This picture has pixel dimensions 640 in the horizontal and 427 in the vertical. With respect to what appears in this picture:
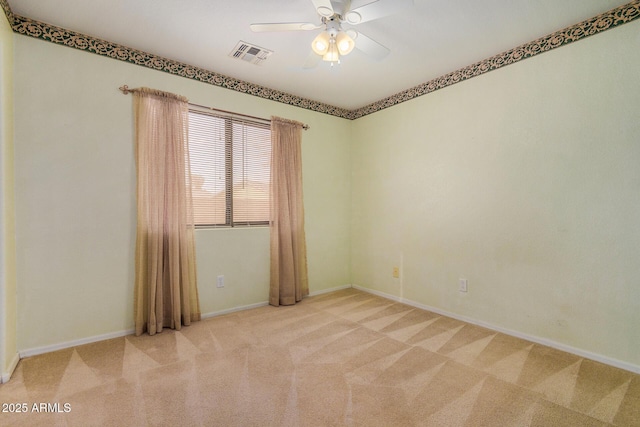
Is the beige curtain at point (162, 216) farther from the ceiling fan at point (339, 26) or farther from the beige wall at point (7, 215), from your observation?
the ceiling fan at point (339, 26)

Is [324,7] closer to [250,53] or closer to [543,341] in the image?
[250,53]

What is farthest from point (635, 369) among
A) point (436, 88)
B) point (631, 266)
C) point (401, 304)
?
point (436, 88)

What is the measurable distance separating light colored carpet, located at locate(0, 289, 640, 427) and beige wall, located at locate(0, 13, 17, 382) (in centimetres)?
23

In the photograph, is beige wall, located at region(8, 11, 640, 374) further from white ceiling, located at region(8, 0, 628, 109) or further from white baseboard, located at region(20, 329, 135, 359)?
white ceiling, located at region(8, 0, 628, 109)

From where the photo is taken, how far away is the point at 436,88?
10.6 feet

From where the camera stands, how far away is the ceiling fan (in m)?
1.77

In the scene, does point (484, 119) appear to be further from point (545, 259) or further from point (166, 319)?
point (166, 319)

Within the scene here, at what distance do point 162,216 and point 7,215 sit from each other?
99 cm

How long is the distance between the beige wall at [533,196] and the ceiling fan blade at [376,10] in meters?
1.58

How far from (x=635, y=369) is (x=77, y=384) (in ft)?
12.4

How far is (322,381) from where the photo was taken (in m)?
1.94

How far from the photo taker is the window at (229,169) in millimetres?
3068

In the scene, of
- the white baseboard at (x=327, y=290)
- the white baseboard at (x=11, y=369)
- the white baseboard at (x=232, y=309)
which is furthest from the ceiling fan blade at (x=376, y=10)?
the white baseboard at (x=11, y=369)

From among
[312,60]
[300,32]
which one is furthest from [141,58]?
[312,60]
